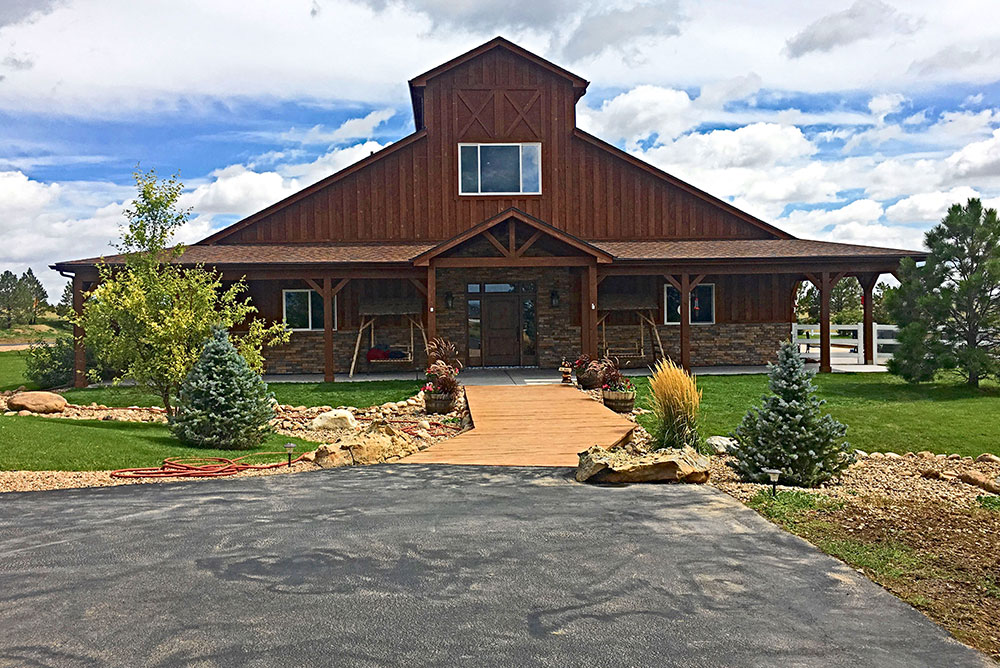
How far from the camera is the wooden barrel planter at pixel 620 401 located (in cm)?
1262

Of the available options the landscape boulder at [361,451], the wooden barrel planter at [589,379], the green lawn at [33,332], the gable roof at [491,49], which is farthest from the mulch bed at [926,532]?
the green lawn at [33,332]

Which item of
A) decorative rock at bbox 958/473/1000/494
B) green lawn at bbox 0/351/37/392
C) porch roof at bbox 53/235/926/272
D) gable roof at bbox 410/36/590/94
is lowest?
decorative rock at bbox 958/473/1000/494

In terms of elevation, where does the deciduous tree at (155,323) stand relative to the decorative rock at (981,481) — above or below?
above

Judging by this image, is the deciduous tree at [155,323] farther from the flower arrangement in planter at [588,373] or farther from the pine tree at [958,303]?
the pine tree at [958,303]

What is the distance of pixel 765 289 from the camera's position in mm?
19844

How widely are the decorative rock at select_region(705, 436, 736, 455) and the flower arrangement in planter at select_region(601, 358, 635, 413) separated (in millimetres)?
2731

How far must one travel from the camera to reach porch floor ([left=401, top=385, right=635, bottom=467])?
8.66m

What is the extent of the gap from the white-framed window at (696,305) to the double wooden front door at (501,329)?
391 cm

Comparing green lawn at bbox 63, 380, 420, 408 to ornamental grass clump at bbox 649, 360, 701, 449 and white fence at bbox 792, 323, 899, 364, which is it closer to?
ornamental grass clump at bbox 649, 360, 701, 449

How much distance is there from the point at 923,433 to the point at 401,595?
8.92 m

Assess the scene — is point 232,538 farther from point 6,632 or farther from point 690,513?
point 690,513

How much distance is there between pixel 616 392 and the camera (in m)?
12.8

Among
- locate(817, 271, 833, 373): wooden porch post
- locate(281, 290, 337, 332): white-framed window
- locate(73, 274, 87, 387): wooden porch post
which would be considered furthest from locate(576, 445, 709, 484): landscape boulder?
locate(73, 274, 87, 387): wooden porch post

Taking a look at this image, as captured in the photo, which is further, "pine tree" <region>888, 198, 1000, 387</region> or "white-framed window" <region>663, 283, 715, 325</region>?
"white-framed window" <region>663, 283, 715, 325</region>
